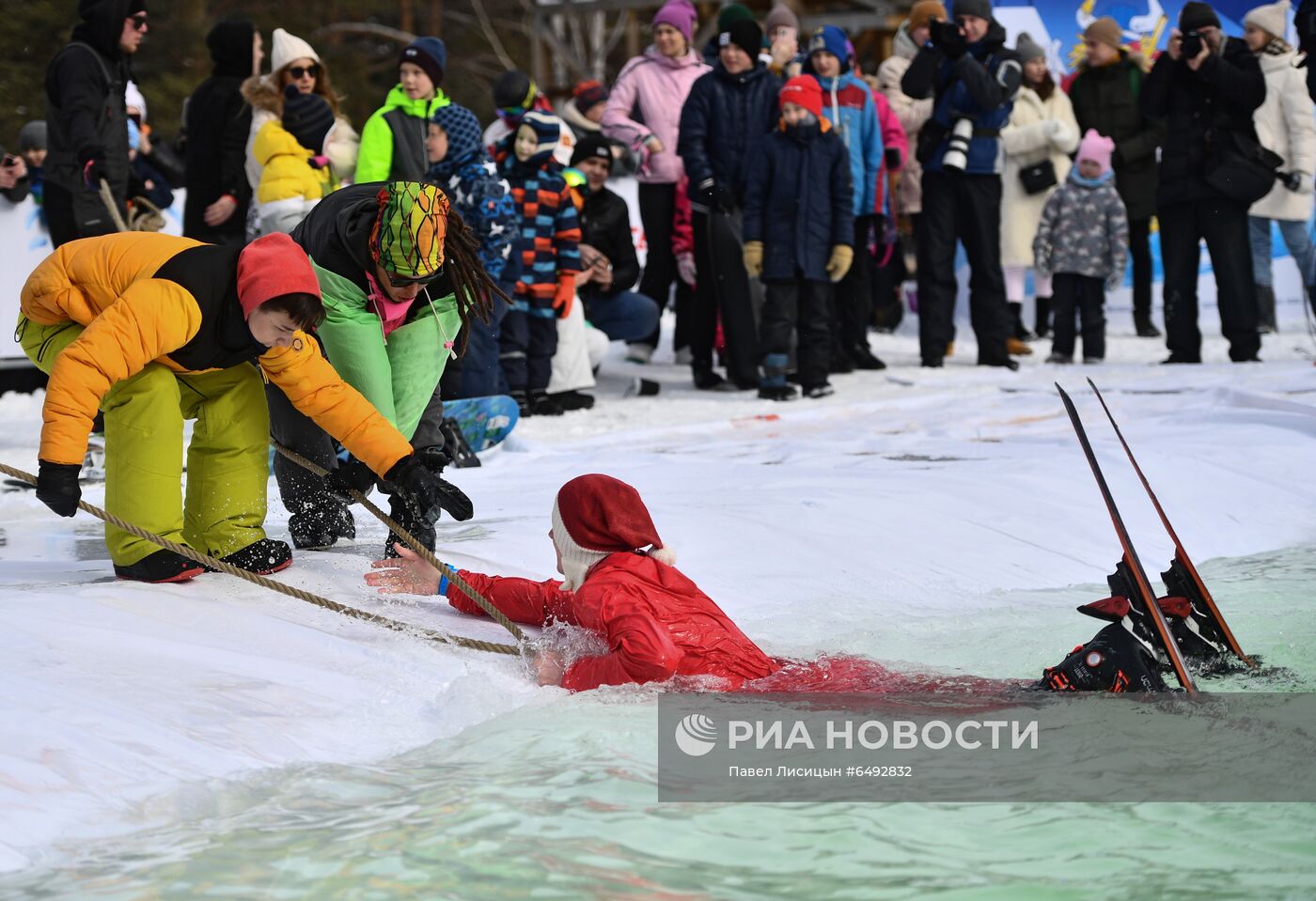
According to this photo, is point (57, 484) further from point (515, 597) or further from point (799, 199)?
point (799, 199)

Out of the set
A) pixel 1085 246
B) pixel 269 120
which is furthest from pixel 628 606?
pixel 1085 246

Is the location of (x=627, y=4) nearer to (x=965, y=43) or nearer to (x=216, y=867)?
(x=965, y=43)

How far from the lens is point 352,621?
142 inches

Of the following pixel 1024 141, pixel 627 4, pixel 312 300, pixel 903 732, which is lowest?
pixel 903 732

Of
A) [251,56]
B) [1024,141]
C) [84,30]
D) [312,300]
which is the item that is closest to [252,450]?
[312,300]

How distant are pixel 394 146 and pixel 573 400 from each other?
1722 millimetres

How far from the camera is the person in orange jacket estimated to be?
11.3 ft

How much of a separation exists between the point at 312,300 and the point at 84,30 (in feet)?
12.2

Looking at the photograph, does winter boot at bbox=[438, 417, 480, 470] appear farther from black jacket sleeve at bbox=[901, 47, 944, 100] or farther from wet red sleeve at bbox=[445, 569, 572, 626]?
black jacket sleeve at bbox=[901, 47, 944, 100]

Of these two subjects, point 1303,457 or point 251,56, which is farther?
point 251,56

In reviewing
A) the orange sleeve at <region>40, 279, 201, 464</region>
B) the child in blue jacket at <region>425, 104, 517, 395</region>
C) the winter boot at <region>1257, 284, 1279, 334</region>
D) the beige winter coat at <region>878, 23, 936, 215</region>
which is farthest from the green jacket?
the winter boot at <region>1257, 284, 1279, 334</region>

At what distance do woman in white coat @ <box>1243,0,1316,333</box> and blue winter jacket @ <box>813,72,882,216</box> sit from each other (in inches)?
→ 84.2

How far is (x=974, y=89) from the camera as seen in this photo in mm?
8594

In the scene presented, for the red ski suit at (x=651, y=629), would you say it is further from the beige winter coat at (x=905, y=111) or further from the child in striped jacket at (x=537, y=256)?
the beige winter coat at (x=905, y=111)
